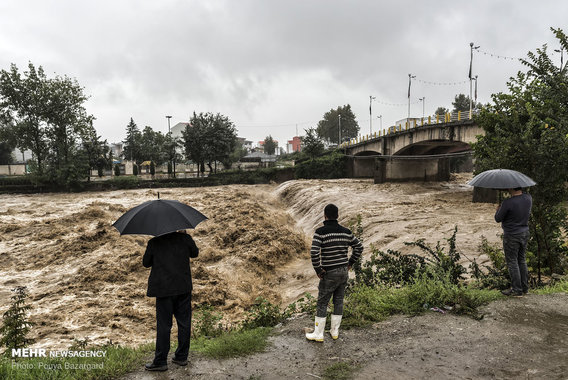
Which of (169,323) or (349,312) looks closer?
(169,323)

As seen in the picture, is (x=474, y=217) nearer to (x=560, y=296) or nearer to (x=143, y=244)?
(x=560, y=296)

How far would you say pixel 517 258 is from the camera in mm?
6508

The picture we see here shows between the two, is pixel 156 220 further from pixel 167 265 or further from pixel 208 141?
pixel 208 141

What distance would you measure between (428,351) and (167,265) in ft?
11.7

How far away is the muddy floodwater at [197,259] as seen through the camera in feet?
32.0

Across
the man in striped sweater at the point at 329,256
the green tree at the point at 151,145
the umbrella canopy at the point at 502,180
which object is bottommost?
the man in striped sweater at the point at 329,256

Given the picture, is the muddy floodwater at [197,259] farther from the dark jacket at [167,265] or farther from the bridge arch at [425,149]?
the bridge arch at [425,149]

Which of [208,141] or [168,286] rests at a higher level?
[208,141]

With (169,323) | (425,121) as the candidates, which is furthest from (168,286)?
(425,121)

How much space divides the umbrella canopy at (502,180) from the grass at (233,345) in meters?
4.38

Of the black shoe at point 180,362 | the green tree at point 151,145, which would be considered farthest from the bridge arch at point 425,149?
the green tree at point 151,145

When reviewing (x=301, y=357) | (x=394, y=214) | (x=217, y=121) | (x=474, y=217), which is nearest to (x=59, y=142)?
(x=217, y=121)

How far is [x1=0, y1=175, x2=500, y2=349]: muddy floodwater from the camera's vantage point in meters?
9.74

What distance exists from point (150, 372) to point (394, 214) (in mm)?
16724
